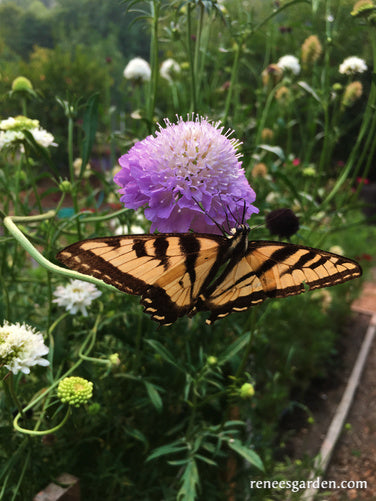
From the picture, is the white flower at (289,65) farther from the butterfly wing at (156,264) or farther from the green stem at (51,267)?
the green stem at (51,267)

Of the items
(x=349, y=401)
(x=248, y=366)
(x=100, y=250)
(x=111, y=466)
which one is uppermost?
(x=100, y=250)

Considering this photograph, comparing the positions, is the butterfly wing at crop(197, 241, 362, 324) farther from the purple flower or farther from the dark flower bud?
the dark flower bud

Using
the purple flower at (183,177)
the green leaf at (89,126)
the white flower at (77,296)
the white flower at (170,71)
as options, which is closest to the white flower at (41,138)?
the green leaf at (89,126)

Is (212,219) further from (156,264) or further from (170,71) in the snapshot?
(170,71)

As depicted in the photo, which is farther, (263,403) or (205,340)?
(263,403)

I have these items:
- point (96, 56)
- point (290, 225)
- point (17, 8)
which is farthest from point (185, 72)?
point (17, 8)

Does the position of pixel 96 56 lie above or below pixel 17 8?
below

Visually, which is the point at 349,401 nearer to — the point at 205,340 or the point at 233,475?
the point at 233,475

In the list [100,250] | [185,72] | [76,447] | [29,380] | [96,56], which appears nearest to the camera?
[100,250]
